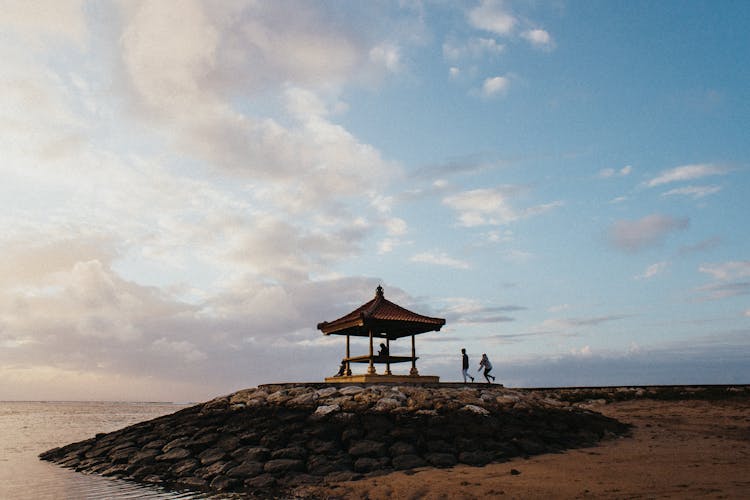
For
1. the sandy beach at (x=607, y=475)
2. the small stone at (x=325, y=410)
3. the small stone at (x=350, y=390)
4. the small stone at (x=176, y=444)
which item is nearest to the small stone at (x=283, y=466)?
the sandy beach at (x=607, y=475)

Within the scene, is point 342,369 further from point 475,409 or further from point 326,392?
point 475,409

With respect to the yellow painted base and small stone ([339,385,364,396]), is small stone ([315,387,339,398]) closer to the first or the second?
small stone ([339,385,364,396])

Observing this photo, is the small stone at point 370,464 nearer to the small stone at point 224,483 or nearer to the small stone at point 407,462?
the small stone at point 407,462

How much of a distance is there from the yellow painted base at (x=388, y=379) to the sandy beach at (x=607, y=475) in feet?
22.9

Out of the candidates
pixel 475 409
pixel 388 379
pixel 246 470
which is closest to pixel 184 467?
pixel 246 470

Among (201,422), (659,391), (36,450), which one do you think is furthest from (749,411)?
(36,450)

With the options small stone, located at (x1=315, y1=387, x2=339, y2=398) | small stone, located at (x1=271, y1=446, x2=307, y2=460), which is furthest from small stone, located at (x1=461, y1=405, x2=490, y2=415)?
small stone, located at (x1=271, y1=446, x2=307, y2=460)

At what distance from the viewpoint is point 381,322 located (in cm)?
2212

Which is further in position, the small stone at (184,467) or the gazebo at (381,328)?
the gazebo at (381,328)

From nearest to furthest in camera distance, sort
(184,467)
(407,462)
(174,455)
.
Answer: (407,462) < (184,467) < (174,455)

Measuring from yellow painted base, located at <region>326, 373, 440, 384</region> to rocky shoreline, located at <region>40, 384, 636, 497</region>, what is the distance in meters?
1.04

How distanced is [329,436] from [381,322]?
22.6ft

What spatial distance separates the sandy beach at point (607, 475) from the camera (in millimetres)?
11133

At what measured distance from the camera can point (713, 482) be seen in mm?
11391
